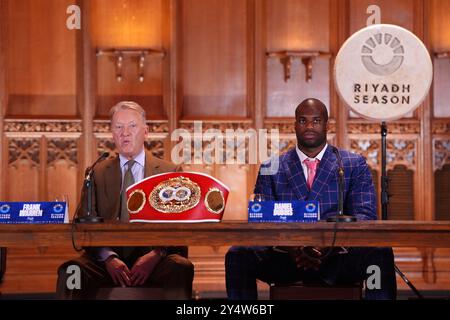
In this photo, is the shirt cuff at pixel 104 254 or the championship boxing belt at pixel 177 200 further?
the shirt cuff at pixel 104 254

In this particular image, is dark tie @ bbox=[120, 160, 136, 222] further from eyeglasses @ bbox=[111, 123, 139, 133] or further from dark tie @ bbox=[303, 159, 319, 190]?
dark tie @ bbox=[303, 159, 319, 190]

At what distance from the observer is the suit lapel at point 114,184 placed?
4.29 metres

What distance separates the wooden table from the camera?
3.37 m

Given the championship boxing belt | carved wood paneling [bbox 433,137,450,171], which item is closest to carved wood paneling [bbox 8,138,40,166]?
the championship boxing belt

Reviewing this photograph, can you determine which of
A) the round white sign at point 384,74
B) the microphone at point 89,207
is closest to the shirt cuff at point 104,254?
the microphone at point 89,207

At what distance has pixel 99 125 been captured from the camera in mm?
6562

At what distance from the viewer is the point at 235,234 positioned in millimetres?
3379

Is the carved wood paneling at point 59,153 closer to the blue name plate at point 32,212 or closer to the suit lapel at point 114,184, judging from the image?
the suit lapel at point 114,184

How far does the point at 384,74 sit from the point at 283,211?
1.63m

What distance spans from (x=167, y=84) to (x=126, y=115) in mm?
2247

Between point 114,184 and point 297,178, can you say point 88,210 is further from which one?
point 297,178

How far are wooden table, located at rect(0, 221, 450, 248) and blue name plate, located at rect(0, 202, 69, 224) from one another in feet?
0.39

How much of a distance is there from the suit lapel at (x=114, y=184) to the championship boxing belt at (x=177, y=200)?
0.66 meters
